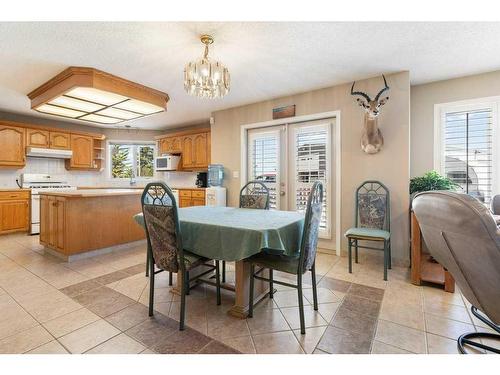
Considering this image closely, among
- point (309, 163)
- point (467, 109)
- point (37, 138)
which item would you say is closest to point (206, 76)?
point (309, 163)

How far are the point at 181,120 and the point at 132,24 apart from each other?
12.1ft

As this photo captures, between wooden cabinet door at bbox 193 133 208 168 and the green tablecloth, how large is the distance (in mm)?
3562

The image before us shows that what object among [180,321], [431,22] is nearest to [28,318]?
[180,321]

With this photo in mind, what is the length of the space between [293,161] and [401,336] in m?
2.77

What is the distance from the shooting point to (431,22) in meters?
2.12

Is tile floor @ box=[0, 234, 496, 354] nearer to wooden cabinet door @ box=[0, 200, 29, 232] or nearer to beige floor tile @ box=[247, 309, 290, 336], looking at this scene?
beige floor tile @ box=[247, 309, 290, 336]

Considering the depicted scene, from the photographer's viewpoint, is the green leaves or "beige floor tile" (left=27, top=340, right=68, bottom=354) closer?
"beige floor tile" (left=27, top=340, right=68, bottom=354)

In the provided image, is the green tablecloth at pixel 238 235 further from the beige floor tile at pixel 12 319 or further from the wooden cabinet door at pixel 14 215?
the wooden cabinet door at pixel 14 215

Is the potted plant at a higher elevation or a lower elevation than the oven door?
higher

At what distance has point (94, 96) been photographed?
330cm

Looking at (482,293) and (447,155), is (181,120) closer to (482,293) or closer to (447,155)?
(447,155)

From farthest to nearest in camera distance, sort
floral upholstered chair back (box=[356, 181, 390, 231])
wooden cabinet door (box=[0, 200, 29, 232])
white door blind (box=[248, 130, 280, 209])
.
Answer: wooden cabinet door (box=[0, 200, 29, 232])
white door blind (box=[248, 130, 280, 209])
floral upholstered chair back (box=[356, 181, 390, 231])

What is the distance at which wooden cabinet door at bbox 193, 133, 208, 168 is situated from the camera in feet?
18.2

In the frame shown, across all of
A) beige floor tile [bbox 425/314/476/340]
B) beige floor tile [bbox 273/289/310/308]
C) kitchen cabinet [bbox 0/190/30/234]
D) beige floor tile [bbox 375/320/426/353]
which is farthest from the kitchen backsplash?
beige floor tile [bbox 425/314/476/340]
